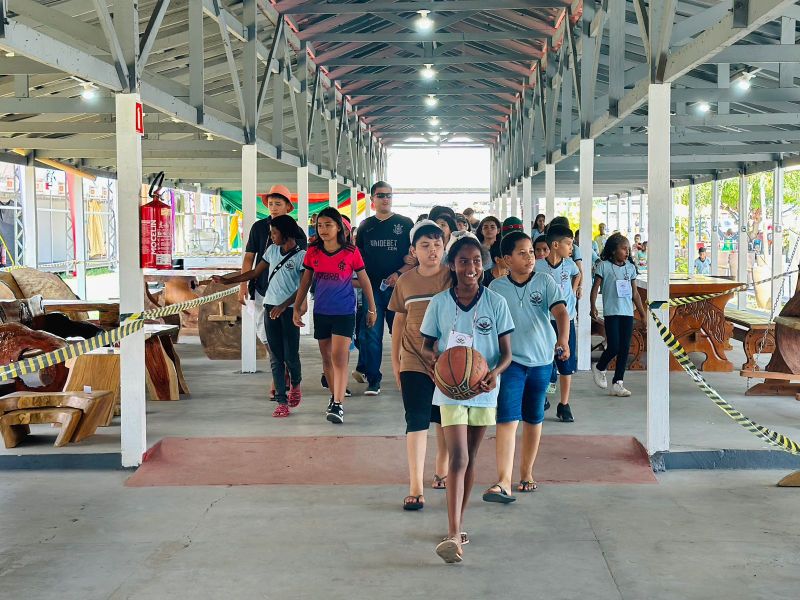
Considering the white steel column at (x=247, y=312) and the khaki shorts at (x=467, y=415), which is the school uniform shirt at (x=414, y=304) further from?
the white steel column at (x=247, y=312)

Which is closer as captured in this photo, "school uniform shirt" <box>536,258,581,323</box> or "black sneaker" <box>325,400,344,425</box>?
"black sneaker" <box>325,400,344,425</box>

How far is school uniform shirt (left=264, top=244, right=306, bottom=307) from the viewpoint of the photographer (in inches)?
334

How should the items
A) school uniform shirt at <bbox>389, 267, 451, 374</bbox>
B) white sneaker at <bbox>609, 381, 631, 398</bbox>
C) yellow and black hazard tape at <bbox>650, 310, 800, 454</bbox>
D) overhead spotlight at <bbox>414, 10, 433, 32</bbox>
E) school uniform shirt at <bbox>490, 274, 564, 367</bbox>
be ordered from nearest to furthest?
school uniform shirt at <bbox>389, 267, 451, 374</bbox>, school uniform shirt at <bbox>490, 274, 564, 367</bbox>, yellow and black hazard tape at <bbox>650, 310, 800, 454</bbox>, white sneaker at <bbox>609, 381, 631, 398</bbox>, overhead spotlight at <bbox>414, 10, 433, 32</bbox>

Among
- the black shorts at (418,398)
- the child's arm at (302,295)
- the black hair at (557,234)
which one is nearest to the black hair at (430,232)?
the black shorts at (418,398)

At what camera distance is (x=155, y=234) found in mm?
7555

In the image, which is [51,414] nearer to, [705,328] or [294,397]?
[294,397]

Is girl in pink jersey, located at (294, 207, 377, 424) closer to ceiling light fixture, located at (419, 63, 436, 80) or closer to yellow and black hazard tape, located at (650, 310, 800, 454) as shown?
yellow and black hazard tape, located at (650, 310, 800, 454)

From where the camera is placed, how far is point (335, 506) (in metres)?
6.01

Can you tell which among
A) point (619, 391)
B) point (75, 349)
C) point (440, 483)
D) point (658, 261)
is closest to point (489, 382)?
point (440, 483)

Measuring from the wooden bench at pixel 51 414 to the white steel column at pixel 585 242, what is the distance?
570 cm

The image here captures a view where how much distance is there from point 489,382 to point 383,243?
14.5ft

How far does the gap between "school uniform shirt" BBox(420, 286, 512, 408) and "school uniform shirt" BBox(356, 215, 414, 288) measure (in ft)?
13.3

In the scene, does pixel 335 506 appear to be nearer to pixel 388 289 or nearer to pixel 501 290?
pixel 501 290

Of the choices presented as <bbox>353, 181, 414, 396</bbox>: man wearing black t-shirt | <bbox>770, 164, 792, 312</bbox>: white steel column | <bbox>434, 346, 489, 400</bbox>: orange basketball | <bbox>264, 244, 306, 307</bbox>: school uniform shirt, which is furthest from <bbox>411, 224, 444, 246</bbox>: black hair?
<bbox>770, 164, 792, 312</bbox>: white steel column
